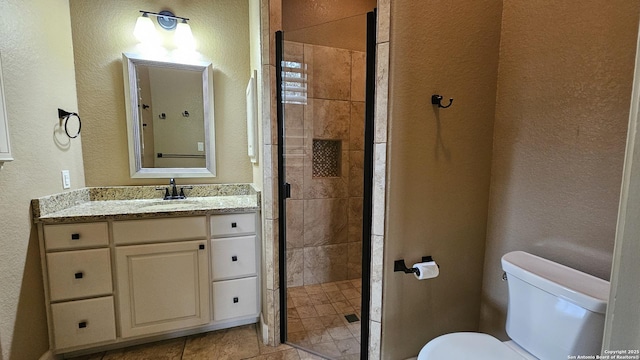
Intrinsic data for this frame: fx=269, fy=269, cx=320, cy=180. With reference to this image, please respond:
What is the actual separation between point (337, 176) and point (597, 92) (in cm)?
169

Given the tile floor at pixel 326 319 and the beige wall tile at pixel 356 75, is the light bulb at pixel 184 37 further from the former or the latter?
the tile floor at pixel 326 319

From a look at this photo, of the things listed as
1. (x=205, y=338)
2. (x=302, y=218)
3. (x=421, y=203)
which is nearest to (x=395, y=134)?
(x=421, y=203)

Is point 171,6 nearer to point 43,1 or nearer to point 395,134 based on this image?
point 43,1

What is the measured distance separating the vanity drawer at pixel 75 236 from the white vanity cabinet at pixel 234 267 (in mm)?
612

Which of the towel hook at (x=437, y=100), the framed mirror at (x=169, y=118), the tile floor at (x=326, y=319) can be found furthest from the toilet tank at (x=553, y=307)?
the framed mirror at (x=169, y=118)

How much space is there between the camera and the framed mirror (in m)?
2.08

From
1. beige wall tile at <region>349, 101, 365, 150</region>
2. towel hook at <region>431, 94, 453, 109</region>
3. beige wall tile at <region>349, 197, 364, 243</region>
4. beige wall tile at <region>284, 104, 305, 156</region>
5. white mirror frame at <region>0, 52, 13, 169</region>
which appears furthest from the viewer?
beige wall tile at <region>349, 197, 364, 243</region>

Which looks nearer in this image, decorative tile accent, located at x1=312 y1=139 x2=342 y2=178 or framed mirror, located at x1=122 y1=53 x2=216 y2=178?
framed mirror, located at x1=122 y1=53 x2=216 y2=178

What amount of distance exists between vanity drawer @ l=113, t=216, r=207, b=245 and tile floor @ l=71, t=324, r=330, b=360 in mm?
719

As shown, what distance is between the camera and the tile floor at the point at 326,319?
1767 mm

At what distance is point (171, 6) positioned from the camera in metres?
2.08

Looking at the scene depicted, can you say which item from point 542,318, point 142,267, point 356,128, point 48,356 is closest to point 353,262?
point 356,128

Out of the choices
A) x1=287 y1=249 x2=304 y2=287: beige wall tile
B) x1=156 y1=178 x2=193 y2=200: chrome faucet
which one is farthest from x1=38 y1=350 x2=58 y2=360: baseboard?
x1=287 y1=249 x2=304 y2=287: beige wall tile

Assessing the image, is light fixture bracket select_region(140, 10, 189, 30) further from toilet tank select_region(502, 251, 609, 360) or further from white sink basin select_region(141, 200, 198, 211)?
toilet tank select_region(502, 251, 609, 360)
